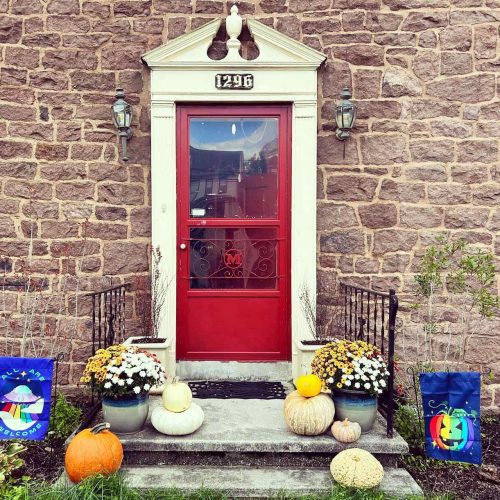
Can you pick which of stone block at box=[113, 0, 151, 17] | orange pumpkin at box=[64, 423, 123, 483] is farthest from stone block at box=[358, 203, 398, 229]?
orange pumpkin at box=[64, 423, 123, 483]

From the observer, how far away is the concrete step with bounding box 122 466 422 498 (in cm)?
321

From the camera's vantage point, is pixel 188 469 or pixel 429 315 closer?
pixel 188 469

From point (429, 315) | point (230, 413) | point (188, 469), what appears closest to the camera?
point (188, 469)

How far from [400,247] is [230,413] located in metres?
2.23

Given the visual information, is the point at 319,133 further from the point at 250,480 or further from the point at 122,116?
the point at 250,480

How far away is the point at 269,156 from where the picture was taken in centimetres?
495

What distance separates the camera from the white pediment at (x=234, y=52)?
4.72m

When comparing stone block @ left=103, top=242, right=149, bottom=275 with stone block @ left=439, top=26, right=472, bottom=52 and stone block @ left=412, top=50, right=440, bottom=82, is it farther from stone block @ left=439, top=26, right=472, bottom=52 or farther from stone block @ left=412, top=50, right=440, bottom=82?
stone block @ left=439, top=26, right=472, bottom=52

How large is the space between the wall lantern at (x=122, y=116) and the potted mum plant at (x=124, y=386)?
6.77 ft

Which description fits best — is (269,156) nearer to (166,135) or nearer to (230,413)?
(166,135)

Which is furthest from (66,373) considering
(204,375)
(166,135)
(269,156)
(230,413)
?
(269,156)

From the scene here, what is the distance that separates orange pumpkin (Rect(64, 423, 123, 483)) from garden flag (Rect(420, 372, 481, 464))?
2.28m

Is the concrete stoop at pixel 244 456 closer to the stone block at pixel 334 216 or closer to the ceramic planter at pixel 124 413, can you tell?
the ceramic planter at pixel 124 413

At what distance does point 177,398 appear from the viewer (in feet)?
12.0
